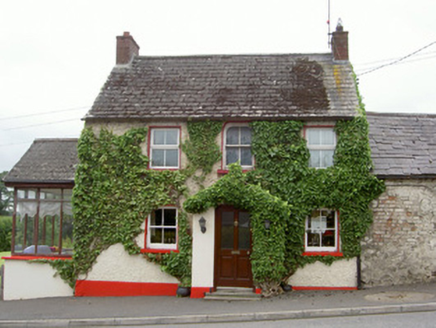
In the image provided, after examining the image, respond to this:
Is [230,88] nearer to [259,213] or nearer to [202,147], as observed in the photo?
[202,147]

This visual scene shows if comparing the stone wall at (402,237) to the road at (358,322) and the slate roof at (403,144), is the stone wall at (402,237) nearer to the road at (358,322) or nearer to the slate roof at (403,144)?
the slate roof at (403,144)

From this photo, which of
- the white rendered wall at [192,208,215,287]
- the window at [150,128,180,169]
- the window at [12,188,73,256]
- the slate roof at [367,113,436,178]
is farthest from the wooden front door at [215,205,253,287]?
the window at [12,188,73,256]

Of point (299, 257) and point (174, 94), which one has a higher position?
point (174, 94)

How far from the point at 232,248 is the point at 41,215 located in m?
7.02

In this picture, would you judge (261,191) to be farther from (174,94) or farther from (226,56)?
(226,56)

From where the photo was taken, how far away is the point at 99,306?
12.8 metres

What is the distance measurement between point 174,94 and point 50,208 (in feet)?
19.5

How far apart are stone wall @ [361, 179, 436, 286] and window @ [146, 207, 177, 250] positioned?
238 inches

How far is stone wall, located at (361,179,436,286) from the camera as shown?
13.8 meters

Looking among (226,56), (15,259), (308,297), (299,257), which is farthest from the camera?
(226,56)

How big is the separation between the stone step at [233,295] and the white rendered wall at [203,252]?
1.10ft

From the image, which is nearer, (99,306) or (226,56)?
(99,306)

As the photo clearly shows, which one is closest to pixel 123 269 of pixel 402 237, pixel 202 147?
pixel 202 147

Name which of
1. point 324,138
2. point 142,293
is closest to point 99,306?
point 142,293
